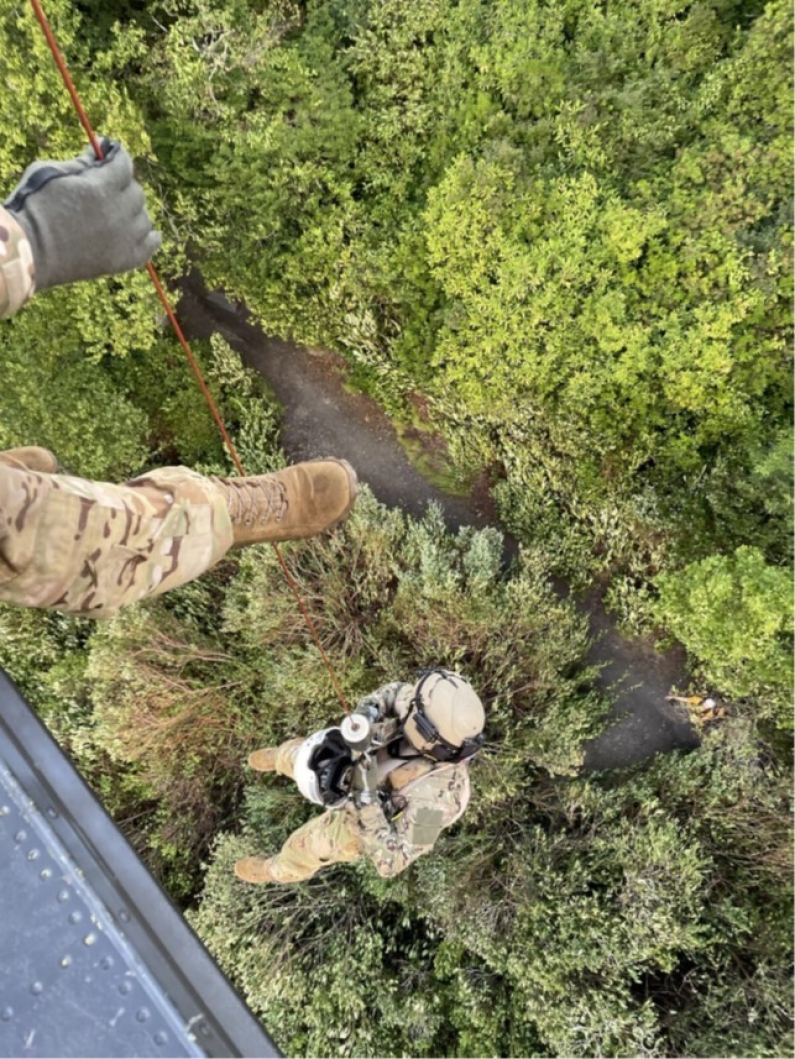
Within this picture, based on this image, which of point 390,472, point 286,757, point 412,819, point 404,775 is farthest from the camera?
point 390,472

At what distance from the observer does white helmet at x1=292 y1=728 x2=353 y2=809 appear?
4.00m

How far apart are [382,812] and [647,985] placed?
4.27 meters

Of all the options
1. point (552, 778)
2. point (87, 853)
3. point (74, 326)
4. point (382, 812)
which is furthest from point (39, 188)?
point (552, 778)

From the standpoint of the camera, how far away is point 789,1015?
5.91 m

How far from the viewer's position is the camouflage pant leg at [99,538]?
8.11ft

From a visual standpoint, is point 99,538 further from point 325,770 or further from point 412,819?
point 412,819

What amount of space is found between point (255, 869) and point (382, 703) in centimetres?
232

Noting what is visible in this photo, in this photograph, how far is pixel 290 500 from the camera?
4082mm

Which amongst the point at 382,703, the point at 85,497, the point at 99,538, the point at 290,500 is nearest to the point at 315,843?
the point at 382,703

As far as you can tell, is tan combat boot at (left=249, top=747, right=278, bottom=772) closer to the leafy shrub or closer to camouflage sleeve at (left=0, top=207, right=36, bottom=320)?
the leafy shrub

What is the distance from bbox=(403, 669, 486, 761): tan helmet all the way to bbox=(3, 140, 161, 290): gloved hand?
105 inches

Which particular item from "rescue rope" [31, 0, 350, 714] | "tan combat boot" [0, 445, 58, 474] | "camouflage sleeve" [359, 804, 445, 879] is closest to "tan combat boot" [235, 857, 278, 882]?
"rescue rope" [31, 0, 350, 714]

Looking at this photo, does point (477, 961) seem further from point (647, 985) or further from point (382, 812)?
point (382, 812)

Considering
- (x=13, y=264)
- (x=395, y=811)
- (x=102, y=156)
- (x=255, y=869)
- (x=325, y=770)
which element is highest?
(x=102, y=156)
